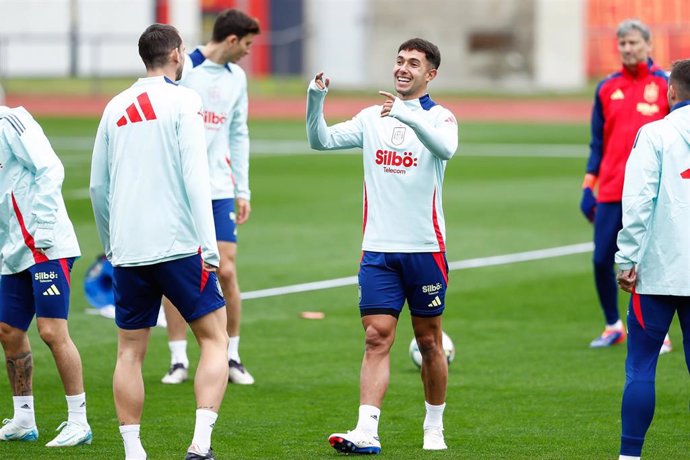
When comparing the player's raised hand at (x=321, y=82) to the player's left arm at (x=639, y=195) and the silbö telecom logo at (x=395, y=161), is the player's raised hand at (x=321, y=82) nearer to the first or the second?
the silbö telecom logo at (x=395, y=161)

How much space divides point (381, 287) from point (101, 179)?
5.48 ft

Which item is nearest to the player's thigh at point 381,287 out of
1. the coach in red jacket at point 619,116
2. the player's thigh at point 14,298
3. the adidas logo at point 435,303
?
the adidas logo at point 435,303

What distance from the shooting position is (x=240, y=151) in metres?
9.86

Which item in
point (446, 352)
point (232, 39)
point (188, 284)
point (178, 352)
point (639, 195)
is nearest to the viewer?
point (639, 195)

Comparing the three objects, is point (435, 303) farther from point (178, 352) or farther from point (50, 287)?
point (178, 352)

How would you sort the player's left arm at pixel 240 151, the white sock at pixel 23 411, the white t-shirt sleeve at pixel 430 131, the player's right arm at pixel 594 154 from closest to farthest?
the white t-shirt sleeve at pixel 430 131 < the white sock at pixel 23 411 < the player's left arm at pixel 240 151 < the player's right arm at pixel 594 154

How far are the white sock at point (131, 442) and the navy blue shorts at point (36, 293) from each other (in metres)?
0.97

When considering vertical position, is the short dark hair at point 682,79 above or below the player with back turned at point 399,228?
above

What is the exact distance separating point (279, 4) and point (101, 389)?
147ft

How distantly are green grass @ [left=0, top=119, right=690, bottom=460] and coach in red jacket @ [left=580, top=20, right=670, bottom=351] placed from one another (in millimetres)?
1072

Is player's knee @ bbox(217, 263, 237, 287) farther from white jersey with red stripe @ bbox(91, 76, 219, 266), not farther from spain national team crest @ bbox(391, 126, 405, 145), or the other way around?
white jersey with red stripe @ bbox(91, 76, 219, 266)

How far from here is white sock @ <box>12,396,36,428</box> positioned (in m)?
7.66

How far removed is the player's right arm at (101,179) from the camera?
6.84 metres

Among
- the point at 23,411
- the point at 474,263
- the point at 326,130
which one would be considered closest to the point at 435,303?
the point at 326,130
